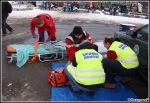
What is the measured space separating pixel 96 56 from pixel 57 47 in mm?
2251

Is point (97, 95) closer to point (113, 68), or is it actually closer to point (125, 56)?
point (113, 68)

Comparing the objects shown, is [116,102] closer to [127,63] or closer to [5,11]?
[127,63]

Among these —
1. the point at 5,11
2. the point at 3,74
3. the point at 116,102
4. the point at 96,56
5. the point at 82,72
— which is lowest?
the point at 116,102

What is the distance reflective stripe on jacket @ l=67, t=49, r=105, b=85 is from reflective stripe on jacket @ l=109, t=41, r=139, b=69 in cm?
56

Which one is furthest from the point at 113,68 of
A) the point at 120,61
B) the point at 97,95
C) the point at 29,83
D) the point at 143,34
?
the point at 29,83

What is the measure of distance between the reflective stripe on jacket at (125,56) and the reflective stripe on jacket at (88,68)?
21.9 inches

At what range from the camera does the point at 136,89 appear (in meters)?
3.72

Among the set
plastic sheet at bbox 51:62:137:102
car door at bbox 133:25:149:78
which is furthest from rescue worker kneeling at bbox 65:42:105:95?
car door at bbox 133:25:149:78

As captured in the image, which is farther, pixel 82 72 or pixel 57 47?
pixel 57 47

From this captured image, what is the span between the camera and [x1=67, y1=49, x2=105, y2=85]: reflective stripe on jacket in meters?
2.83

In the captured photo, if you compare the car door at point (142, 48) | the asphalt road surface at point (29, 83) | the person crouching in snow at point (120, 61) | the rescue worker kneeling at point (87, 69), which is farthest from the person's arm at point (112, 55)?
the asphalt road surface at point (29, 83)

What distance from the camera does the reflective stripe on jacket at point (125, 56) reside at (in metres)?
3.30

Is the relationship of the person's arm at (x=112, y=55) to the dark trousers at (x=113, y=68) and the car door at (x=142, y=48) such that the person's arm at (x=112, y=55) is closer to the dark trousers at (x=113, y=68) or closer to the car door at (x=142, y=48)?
the dark trousers at (x=113, y=68)

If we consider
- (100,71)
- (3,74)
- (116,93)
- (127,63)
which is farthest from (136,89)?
(3,74)
